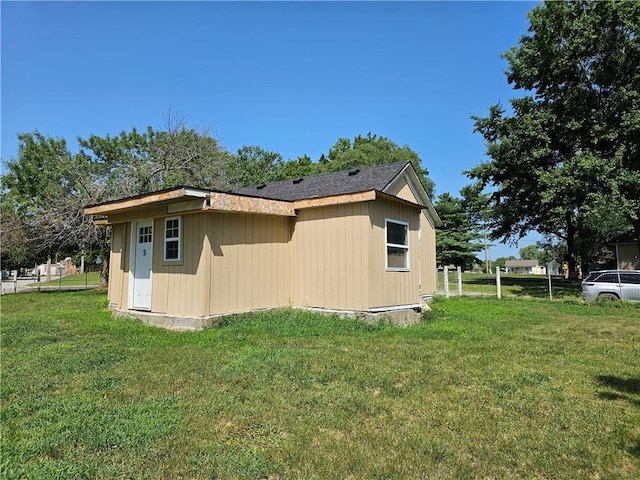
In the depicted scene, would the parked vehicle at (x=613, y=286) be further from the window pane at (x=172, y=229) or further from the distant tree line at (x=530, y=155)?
the window pane at (x=172, y=229)

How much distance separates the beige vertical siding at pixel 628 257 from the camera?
91.7 feet

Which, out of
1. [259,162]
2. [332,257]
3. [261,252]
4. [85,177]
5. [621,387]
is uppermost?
[259,162]

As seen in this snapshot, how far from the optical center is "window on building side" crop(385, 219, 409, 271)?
9.00 meters

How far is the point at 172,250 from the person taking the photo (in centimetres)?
855

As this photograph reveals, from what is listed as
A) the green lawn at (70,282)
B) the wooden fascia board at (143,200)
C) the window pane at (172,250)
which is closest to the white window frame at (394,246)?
the wooden fascia board at (143,200)

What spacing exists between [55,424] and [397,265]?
7.42 metres

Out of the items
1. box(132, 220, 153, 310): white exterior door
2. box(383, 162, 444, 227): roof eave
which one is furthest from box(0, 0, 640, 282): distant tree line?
box(132, 220, 153, 310): white exterior door

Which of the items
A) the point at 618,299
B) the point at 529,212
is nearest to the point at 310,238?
the point at 618,299

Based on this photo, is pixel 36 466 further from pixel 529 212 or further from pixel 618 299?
pixel 529 212

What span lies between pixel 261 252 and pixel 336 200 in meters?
2.16

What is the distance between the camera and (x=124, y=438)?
298cm

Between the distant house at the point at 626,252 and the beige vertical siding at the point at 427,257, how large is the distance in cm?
2160

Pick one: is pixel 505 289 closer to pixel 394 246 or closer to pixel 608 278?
pixel 608 278

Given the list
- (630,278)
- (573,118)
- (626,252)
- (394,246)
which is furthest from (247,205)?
(626,252)
